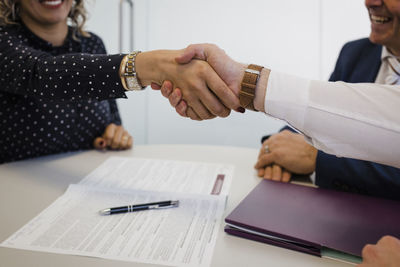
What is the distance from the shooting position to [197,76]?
87 centimetres

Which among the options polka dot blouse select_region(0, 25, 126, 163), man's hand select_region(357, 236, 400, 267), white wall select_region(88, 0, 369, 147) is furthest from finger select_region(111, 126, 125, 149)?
white wall select_region(88, 0, 369, 147)

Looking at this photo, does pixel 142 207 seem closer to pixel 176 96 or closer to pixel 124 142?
pixel 176 96

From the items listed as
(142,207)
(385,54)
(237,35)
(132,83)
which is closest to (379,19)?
(385,54)

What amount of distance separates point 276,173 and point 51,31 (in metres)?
0.91

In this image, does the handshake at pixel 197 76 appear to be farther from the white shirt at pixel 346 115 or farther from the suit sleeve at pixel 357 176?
the suit sleeve at pixel 357 176

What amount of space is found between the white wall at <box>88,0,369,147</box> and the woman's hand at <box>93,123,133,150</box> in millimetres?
1195

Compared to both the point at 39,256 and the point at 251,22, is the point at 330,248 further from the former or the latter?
the point at 251,22

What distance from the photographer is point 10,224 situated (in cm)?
68

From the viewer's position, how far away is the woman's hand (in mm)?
1218

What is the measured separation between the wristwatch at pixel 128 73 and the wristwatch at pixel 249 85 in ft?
0.89

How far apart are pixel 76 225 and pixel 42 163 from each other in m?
0.48

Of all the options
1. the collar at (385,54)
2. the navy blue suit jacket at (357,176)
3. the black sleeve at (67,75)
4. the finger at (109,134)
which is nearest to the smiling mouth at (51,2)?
the black sleeve at (67,75)

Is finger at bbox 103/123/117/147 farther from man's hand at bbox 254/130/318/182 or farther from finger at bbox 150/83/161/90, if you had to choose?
man's hand at bbox 254/130/318/182

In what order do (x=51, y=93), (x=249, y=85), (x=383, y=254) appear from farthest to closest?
1. (x=51, y=93)
2. (x=249, y=85)
3. (x=383, y=254)
